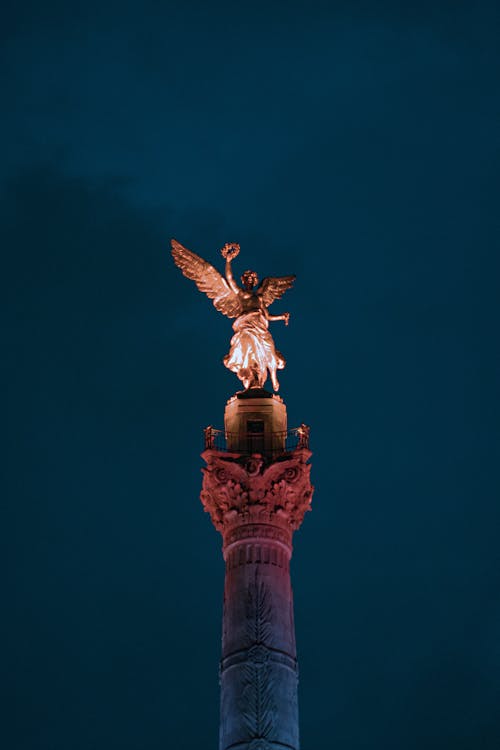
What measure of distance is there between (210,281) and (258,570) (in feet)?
36.9

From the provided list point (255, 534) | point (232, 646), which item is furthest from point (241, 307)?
point (232, 646)

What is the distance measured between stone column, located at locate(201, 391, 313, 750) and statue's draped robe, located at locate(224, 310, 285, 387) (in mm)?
1205

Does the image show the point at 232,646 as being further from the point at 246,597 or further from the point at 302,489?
the point at 302,489

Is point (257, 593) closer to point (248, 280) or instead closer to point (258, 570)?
point (258, 570)

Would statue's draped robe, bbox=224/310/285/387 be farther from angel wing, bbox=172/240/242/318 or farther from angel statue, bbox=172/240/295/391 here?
angel wing, bbox=172/240/242/318

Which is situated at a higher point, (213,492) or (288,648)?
(213,492)

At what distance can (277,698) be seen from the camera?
105 feet

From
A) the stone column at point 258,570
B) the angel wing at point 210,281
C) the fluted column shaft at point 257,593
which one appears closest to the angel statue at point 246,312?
the angel wing at point 210,281

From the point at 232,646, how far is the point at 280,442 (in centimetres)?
668

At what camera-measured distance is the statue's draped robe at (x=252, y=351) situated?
1524 inches

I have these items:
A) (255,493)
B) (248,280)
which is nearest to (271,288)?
(248,280)

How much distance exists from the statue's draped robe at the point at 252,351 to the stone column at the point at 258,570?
120cm

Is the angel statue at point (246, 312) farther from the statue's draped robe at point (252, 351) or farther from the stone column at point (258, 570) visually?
the stone column at point (258, 570)

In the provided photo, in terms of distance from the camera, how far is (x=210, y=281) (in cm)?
4100
